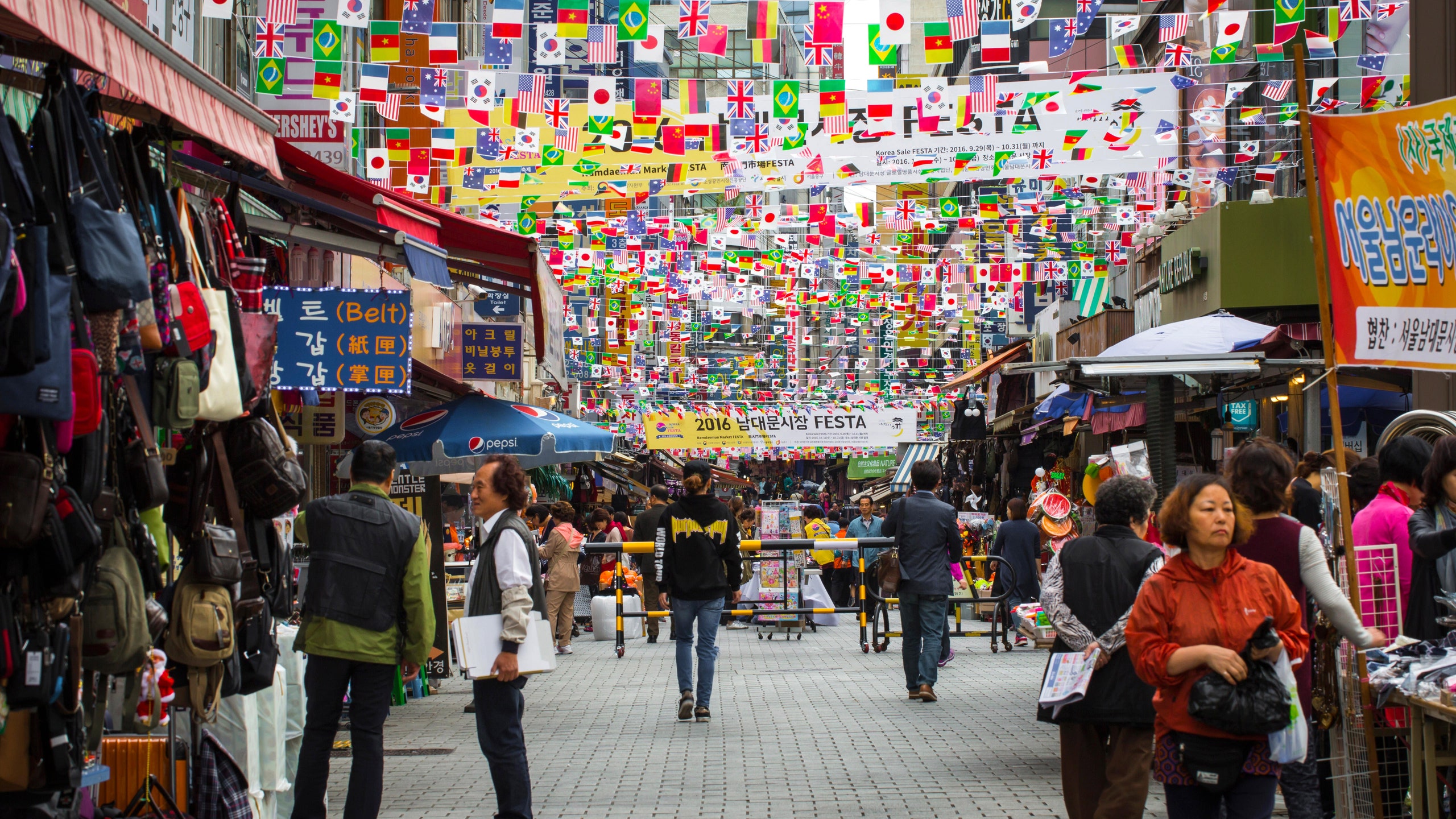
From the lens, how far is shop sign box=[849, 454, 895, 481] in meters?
43.9

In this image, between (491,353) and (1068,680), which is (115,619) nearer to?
(1068,680)

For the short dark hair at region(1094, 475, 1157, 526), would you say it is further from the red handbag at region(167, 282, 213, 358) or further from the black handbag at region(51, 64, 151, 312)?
the black handbag at region(51, 64, 151, 312)

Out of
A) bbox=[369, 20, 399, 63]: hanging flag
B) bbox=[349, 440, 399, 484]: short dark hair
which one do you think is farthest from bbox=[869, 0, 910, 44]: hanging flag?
bbox=[349, 440, 399, 484]: short dark hair

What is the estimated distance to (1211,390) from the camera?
1102 cm

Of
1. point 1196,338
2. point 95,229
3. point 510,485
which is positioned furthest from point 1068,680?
point 1196,338

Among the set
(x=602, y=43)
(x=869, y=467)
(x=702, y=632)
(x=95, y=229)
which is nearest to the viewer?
(x=95, y=229)

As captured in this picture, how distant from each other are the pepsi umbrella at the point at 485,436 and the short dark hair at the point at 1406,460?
6393 mm

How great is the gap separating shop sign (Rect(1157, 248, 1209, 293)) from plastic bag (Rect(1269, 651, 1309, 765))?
13.9m

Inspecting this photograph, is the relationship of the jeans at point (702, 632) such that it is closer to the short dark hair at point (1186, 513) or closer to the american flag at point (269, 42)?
the short dark hair at point (1186, 513)

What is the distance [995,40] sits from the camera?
11961 millimetres

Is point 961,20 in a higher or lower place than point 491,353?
higher

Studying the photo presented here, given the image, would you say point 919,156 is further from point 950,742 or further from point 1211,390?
point 950,742

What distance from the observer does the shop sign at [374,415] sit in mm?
11664

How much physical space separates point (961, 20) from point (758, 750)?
21.3 feet
